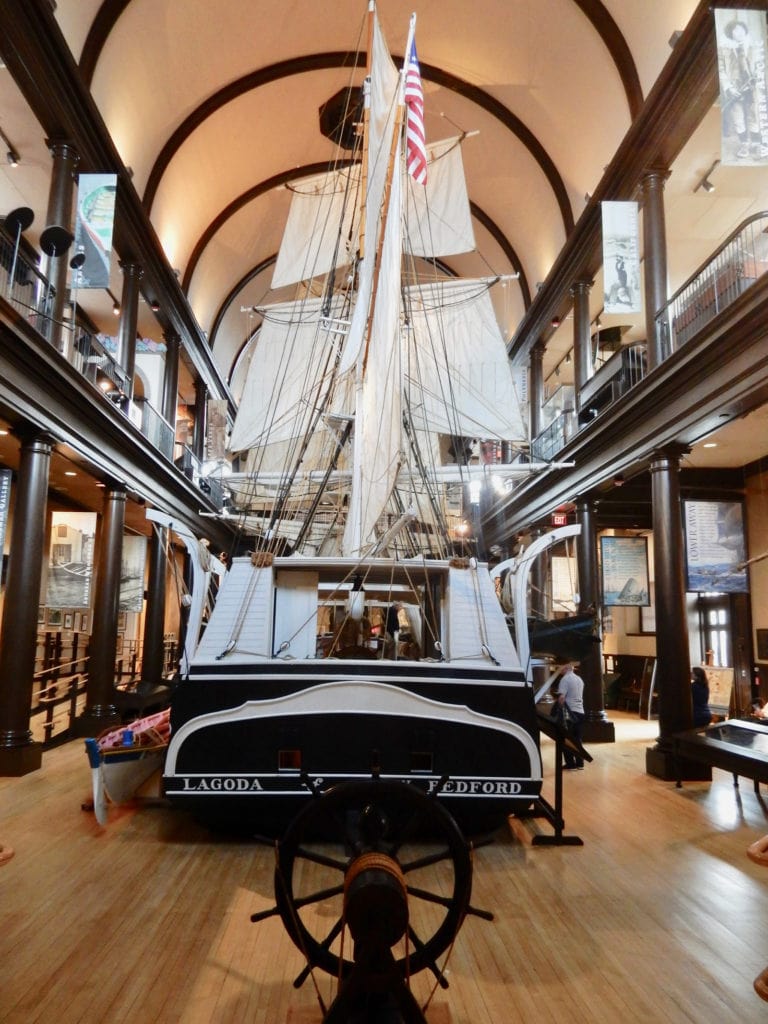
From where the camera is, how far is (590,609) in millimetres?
10969

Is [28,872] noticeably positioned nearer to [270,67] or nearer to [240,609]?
[240,609]

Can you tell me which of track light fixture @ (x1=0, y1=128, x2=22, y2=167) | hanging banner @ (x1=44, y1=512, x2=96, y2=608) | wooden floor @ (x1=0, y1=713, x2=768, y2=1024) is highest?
track light fixture @ (x1=0, y1=128, x2=22, y2=167)

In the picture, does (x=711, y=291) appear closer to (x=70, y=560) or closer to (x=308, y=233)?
(x=308, y=233)

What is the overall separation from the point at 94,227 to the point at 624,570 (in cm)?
989

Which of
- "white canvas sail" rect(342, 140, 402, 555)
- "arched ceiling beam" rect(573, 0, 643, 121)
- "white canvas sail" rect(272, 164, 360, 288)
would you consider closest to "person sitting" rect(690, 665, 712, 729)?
"white canvas sail" rect(342, 140, 402, 555)

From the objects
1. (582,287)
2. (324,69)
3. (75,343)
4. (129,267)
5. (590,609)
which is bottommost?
(590,609)

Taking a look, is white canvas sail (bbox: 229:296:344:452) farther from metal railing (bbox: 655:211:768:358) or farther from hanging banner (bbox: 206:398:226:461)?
metal railing (bbox: 655:211:768:358)

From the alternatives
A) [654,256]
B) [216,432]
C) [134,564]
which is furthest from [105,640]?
[654,256]

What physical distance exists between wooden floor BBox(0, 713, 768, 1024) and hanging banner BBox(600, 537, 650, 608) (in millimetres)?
6256

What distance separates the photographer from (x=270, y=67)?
14.2 metres

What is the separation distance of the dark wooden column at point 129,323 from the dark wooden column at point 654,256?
8265mm

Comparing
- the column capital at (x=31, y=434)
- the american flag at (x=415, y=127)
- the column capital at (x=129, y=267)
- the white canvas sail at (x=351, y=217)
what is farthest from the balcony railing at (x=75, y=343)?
the american flag at (x=415, y=127)

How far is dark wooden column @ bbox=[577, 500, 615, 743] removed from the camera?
1109cm

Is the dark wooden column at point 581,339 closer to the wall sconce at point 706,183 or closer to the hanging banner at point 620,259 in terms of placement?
the hanging banner at point 620,259
